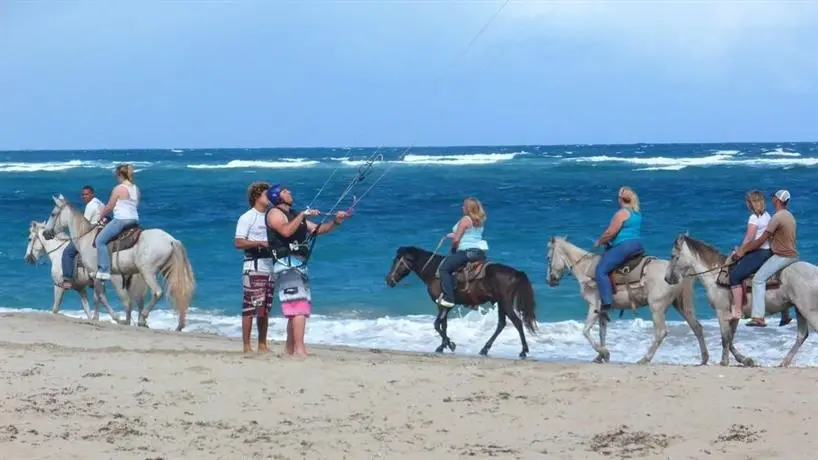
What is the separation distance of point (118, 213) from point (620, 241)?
241 inches

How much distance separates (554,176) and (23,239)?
34980 millimetres

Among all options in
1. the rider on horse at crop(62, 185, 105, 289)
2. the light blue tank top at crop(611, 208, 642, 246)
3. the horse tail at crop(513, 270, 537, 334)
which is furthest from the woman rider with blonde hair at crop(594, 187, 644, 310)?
the rider on horse at crop(62, 185, 105, 289)

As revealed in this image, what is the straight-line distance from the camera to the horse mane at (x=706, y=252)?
11789 mm

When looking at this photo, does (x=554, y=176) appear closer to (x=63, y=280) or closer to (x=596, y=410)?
(x=63, y=280)

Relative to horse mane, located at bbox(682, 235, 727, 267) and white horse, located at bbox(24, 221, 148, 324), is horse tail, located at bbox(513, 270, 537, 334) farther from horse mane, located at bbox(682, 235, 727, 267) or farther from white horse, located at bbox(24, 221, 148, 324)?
white horse, located at bbox(24, 221, 148, 324)

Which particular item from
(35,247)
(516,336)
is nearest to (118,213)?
(35,247)

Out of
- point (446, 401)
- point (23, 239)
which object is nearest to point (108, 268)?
point (446, 401)

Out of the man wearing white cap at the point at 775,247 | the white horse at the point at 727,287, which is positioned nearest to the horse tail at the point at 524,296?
the white horse at the point at 727,287

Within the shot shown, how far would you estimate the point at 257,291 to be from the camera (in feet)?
33.3

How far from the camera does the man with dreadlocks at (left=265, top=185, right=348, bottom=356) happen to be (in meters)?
9.73

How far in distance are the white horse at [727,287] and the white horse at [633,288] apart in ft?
1.07

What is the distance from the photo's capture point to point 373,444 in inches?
295

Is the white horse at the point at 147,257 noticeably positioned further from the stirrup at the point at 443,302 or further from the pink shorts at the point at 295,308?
the pink shorts at the point at 295,308

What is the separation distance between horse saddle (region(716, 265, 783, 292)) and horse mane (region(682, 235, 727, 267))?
5.7 inches
